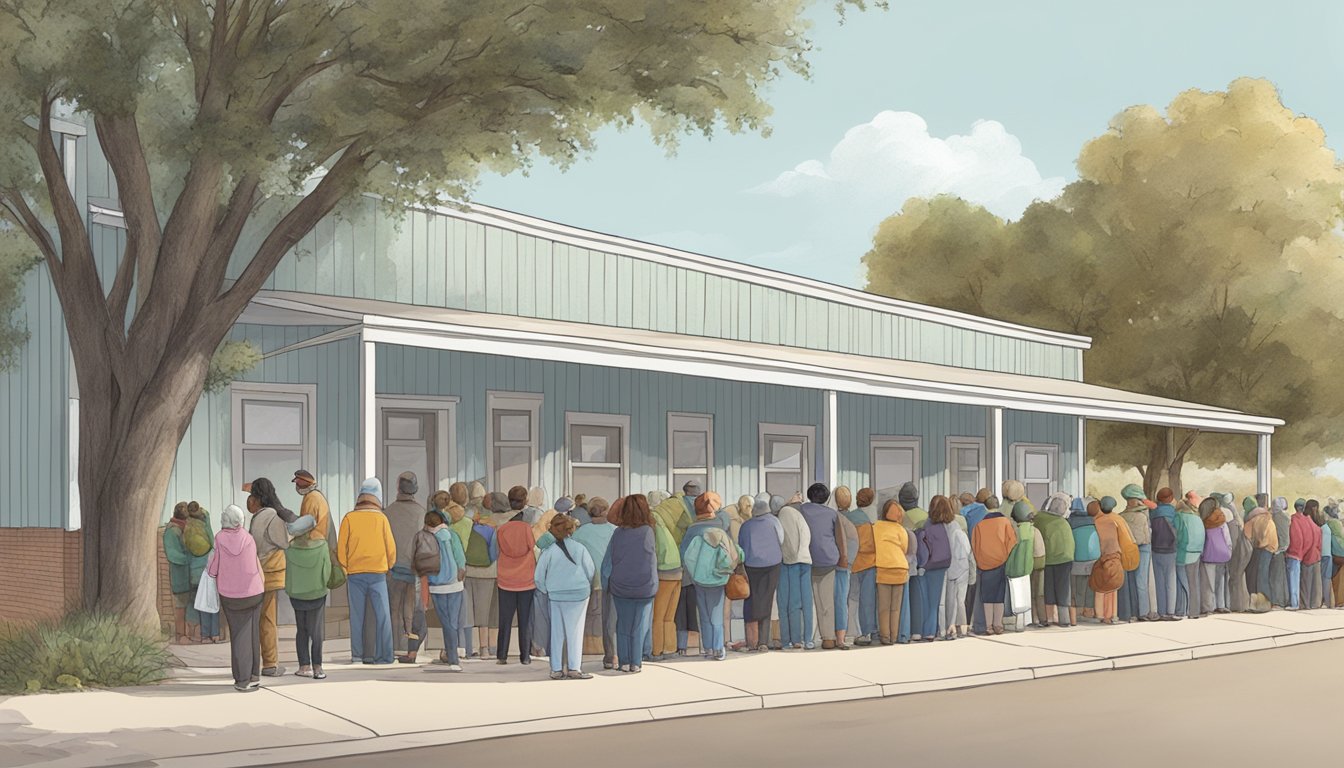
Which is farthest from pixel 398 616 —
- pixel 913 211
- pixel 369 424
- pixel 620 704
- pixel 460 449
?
pixel 913 211

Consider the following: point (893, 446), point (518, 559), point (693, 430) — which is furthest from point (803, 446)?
point (518, 559)

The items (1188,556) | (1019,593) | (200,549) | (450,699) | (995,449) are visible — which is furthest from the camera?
(995,449)

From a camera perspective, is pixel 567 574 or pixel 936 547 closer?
pixel 567 574

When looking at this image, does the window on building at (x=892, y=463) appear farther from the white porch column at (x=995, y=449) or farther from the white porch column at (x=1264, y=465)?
the white porch column at (x=1264, y=465)

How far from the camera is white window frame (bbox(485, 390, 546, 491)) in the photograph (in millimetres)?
20922

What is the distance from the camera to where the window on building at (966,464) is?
28.8 m

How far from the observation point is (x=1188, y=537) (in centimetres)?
2059

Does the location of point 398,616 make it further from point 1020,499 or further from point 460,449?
point 1020,499

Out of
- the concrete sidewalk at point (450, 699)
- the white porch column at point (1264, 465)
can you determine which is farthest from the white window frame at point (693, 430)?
the white porch column at point (1264, 465)

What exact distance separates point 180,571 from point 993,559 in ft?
29.7

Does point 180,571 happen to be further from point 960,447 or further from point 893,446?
point 960,447

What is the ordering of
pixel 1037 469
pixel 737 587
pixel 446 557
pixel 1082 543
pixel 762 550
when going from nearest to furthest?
pixel 446 557 < pixel 737 587 < pixel 762 550 < pixel 1082 543 < pixel 1037 469

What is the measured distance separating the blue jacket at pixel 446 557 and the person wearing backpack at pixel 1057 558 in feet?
24.7

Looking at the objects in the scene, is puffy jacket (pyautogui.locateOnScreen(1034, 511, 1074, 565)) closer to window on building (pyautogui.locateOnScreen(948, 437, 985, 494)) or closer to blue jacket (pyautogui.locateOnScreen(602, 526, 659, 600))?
blue jacket (pyautogui.locateOnScreen(602, 526, 659, 600))
